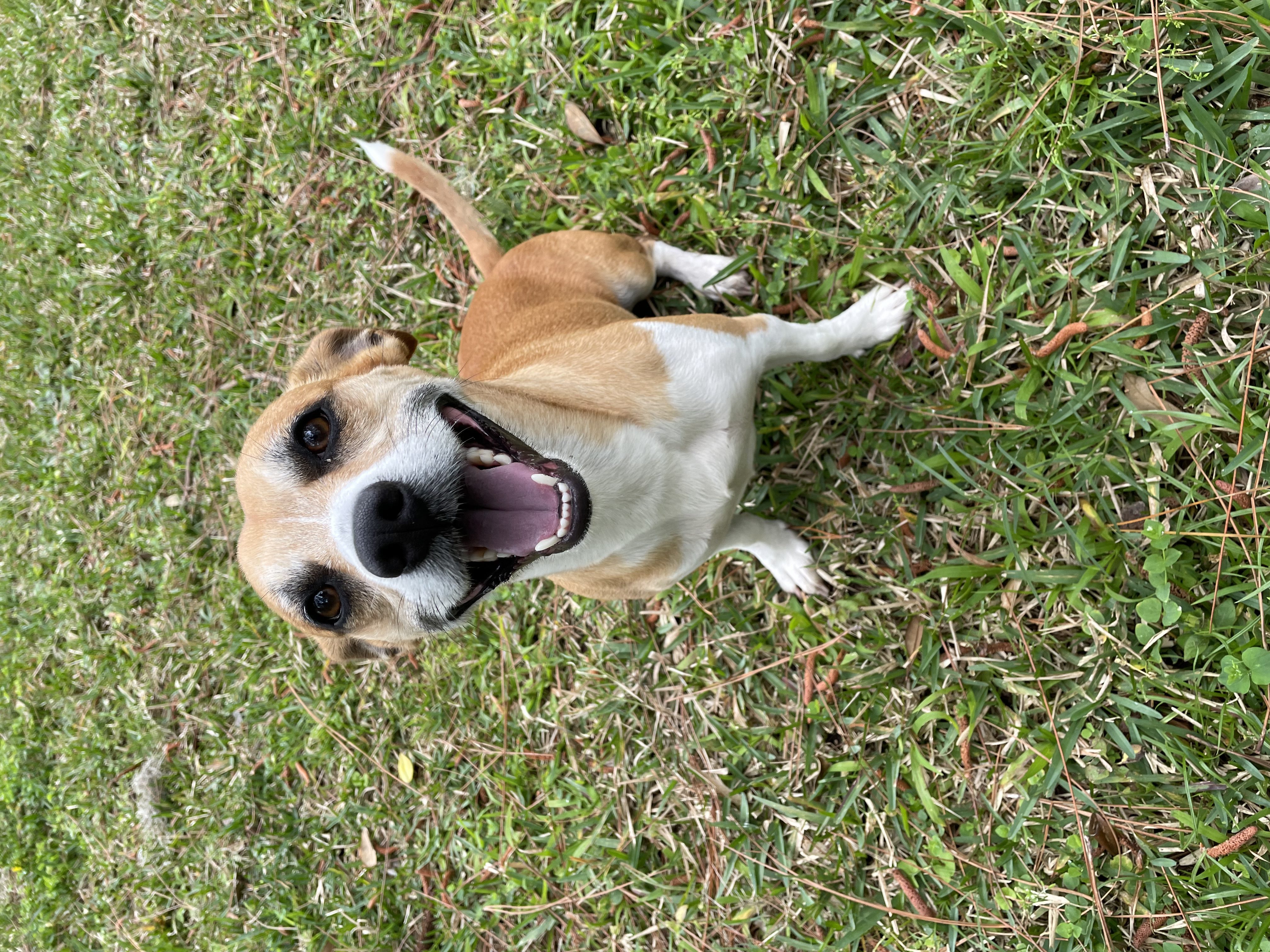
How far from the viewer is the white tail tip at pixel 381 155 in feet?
15.4

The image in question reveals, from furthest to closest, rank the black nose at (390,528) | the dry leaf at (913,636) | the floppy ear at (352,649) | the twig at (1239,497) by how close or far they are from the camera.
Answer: the dry leaf at (913,636) → the floppy ear at (352,649) → the twig at (1239,497) → the black nose at (390,528)

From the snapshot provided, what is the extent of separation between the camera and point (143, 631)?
6309mm

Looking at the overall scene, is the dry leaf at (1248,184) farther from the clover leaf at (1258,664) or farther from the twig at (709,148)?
the twig at (709,148)

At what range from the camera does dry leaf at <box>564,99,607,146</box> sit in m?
4.56

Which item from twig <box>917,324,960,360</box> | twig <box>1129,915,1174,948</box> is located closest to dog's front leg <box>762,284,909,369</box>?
twig <box>917,324,960,360</box>

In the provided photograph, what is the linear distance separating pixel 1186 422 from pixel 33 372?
8955 millimetres

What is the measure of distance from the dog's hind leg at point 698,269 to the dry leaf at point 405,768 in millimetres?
3513

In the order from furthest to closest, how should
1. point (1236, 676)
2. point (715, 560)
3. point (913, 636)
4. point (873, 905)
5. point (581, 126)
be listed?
1. point (581, 126)
2. point (715, 560)
3. point (913, 636)
4. point (873, 905)
5. point (1236, 676)

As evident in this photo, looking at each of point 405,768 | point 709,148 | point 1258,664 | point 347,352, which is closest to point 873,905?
point 1258,664

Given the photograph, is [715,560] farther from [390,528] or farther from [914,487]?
[390,528]

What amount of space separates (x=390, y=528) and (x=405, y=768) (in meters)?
3.21

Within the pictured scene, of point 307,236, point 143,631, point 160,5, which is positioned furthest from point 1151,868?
point 160,5

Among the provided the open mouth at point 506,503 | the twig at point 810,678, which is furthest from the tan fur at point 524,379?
the twig at point 810,678

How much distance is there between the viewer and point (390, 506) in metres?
2.47
